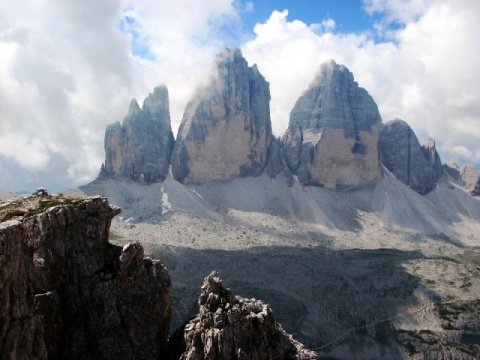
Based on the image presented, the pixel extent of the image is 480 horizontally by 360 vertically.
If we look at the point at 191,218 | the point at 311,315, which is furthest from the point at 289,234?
the point at 311,315

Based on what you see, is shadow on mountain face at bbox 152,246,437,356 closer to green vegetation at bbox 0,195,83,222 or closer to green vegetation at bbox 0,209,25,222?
green vegetation at bbox 0,195,83,222

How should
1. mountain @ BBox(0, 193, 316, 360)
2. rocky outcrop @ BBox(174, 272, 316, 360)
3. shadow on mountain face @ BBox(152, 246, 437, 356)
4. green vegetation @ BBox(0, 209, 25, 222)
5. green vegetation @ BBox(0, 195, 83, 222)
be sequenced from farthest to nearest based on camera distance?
shadow on mountain face @ BBox(152, 246, 437, 356)
green vegetation @ BBox(0, 195, 83, 222)
green vegetation @ BBox(0, 209, 25, 222)
rocky outcrop @ BBox(174, 272, 316, 360)
mountain @ BBox(0, 193, 316, 360)

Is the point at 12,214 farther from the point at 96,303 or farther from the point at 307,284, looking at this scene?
the point at 307,284

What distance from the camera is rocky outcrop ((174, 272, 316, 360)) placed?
2723 centimetres

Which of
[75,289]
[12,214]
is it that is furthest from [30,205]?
[75,289]

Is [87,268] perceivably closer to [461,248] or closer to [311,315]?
[311,315]

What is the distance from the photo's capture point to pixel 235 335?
1090 inches

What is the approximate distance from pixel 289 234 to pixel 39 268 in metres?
170

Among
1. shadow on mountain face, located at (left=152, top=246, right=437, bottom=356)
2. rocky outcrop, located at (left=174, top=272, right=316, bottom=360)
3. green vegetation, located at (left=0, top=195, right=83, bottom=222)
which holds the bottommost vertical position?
shadow on mountain face, located at (left=152, top=246, right=437, bottom=356)

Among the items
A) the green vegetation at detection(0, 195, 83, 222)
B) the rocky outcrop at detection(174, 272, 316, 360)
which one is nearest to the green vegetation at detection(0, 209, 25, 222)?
the green vegetation at detection(0, 195, 83, 222)

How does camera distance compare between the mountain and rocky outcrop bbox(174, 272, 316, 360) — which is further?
rocky outcrop bbox(174, 272, 316, 360)

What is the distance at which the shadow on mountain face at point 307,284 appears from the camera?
11706 cm

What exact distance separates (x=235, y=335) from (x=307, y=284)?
111 metres

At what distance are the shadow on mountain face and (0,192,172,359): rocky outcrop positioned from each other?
78599mm
